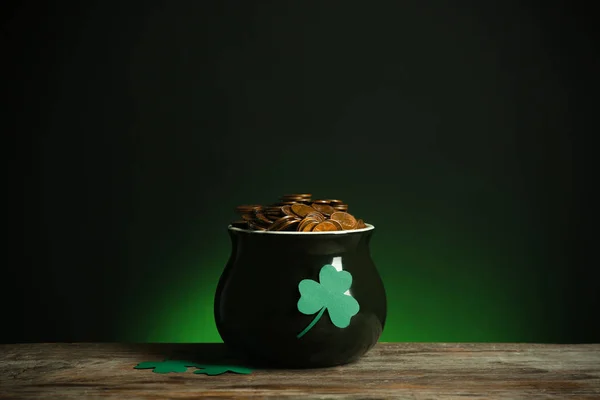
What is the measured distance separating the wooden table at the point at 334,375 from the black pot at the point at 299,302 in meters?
0.04

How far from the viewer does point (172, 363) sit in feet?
3.63

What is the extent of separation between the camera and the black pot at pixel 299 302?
1.04 meters

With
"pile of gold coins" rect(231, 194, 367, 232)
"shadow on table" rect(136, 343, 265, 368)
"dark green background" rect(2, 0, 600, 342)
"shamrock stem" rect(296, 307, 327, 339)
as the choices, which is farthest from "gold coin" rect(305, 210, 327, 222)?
"dark green background" rect(2, 0, 600, 342)

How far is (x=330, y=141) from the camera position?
61.8 inches

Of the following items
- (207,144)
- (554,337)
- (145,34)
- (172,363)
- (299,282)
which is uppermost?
(145,34)

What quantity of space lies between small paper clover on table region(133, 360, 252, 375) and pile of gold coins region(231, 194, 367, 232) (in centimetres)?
23

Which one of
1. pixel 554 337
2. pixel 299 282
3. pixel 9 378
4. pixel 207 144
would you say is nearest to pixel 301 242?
pixel 299 282

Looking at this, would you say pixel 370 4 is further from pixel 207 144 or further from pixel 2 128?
pixel 2 128

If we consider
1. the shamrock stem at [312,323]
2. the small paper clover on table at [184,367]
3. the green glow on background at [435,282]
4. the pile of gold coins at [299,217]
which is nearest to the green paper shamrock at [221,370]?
the small paper clover on table at [184,367]

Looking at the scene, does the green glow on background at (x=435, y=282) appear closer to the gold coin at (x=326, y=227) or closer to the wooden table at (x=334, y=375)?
the wooden table at (x=334, y=375)

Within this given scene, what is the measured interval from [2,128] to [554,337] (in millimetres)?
1395

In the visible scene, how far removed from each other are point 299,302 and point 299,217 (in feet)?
0.48

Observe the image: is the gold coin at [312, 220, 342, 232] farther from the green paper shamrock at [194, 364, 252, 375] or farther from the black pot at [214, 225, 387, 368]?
the green paper shamrock at [194, 364, 252, 375]

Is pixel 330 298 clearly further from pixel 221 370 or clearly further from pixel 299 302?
pixel 221 370
